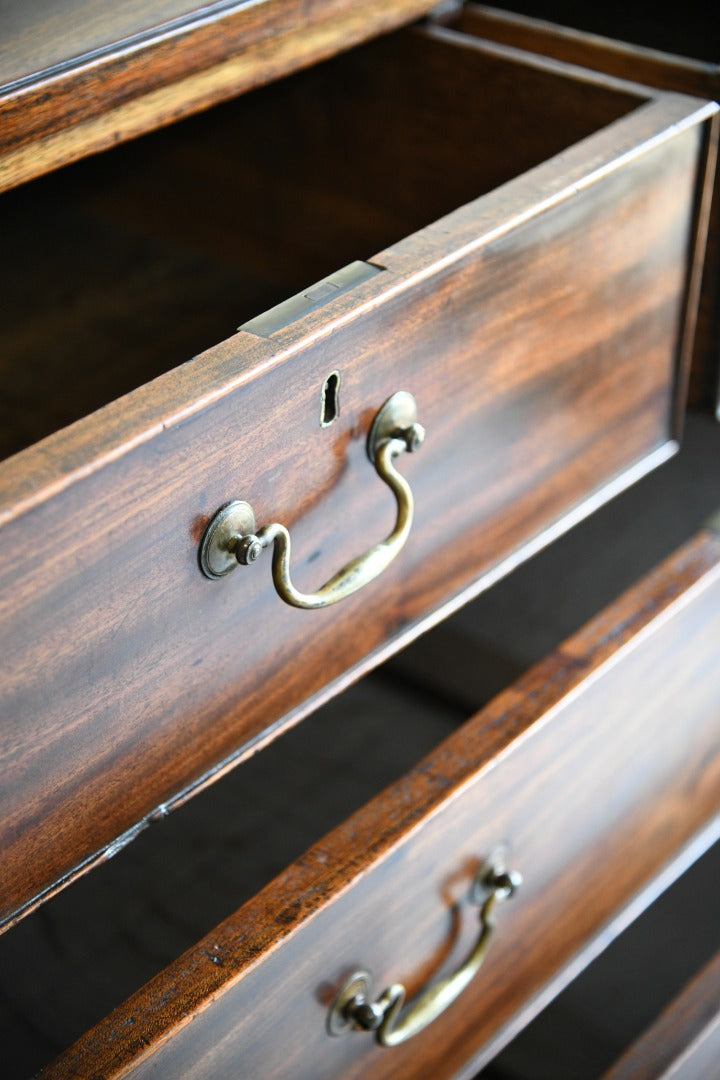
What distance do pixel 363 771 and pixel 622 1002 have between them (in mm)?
180

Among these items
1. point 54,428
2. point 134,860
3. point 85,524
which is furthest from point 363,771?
point 85,524

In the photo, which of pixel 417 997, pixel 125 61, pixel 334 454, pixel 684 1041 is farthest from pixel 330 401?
pixel 684 1041

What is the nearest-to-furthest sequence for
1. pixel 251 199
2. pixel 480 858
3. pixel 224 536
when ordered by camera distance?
1. pixel 224 536
2. pixel 480 858
3. pixel 251 199

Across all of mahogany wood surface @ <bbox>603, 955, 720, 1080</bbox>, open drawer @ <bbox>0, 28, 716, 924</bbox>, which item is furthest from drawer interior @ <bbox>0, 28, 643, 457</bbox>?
mahogany wood surface @ <bbox>603, 955, 720, 1080</bbox>

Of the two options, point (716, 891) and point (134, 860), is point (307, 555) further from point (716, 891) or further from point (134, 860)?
point (716, 891)

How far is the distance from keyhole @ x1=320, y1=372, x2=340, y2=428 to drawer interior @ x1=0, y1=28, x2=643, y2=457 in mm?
197

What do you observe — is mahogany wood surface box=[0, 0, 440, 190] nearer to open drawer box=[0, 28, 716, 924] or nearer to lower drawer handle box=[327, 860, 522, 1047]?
open drawer box=[0, 28, 716, 924]

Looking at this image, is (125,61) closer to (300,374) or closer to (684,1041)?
(300,374)

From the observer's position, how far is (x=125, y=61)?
1.40 ft

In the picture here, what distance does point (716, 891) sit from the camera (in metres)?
0.75

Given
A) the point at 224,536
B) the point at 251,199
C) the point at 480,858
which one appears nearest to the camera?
the point at 224,536

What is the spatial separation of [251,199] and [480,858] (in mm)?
324

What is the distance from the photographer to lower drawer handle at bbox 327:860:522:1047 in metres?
0.45

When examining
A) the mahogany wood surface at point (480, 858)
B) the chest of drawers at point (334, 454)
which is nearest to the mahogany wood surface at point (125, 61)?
the chest of drawers at point (334, 454)
